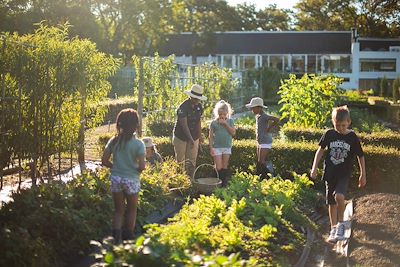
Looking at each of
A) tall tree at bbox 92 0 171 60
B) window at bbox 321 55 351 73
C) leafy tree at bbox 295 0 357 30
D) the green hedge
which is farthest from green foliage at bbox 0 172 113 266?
leafy tree at bbox 295 0 357 30

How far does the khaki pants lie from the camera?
1028 cm

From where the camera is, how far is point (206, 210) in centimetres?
743

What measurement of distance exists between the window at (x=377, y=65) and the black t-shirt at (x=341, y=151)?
50.5 m

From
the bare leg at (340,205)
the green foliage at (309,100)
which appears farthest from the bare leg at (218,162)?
the green foliage at (309,100)

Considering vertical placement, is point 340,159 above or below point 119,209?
above

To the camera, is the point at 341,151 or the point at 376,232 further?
the point at 376,232

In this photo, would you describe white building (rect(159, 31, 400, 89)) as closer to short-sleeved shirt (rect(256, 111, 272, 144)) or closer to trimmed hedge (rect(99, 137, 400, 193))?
trimmed hedge (rect(99, 137, 400, 193))

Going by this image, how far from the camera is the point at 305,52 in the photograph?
58062 millimetres

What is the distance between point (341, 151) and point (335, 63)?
52201 mm

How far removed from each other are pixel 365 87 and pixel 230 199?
50.9 m

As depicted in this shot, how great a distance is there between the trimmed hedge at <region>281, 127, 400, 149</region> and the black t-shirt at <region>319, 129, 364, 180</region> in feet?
19.5

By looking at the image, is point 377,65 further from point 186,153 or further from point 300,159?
point 186,153

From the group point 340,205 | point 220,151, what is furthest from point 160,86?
Answer: point 340,205

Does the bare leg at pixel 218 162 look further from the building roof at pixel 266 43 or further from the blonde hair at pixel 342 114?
the building roof at pixel 266 43
